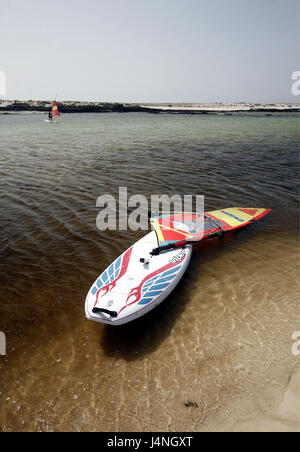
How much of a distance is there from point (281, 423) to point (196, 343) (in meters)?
2.17

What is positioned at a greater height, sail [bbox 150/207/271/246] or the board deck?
sail [bbox 150/207/271/246]

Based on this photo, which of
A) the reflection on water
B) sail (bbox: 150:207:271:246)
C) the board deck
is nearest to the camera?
the reflection on water

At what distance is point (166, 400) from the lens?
5176 mm

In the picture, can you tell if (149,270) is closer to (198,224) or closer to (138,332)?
(138,332)

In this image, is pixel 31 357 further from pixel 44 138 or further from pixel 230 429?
pixel 44 138

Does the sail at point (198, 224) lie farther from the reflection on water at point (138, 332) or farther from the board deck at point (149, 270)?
the reflection on water at point (138, 332)

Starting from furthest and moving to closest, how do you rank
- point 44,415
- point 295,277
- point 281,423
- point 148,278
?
point 295,277, point 148,278, point 44,415, point 281,423

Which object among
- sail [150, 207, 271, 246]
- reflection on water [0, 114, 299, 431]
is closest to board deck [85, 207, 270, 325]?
sail [150, 207, 271, 246]

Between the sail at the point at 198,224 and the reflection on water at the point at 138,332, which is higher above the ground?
the sail at the point at 198,224

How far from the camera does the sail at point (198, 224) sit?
31.8ft

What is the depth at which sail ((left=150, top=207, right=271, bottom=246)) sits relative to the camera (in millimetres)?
9680

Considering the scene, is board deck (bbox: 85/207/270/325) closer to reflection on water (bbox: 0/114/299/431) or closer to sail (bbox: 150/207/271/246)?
sail (bbox: 150/207/271/246)

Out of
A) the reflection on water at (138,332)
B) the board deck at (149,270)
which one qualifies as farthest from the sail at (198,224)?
the reflection on water at (138,332)
